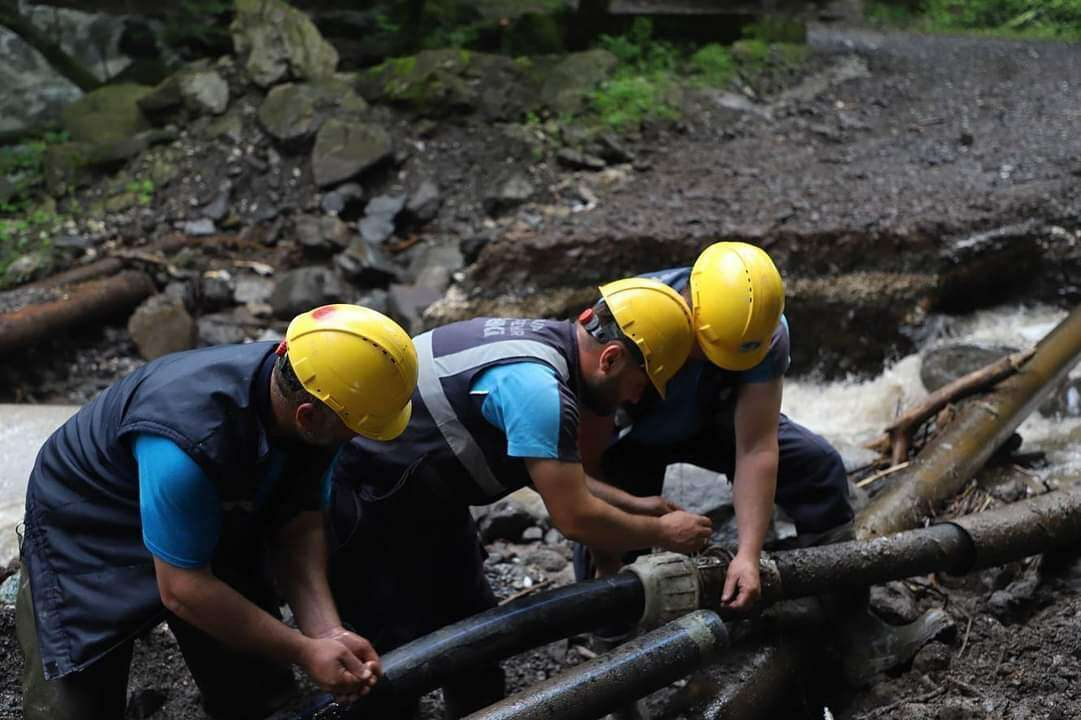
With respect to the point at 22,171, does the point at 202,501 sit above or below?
above

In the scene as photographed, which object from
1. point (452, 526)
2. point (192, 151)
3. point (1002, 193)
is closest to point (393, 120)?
point (192, 151)

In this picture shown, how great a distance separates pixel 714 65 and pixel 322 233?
17.6 ft

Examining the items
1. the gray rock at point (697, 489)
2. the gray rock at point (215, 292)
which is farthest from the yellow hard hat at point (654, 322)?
the gray rock at point (215, 292)

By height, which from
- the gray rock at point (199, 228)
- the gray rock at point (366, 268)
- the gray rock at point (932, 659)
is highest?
the gray rock at point (932, 659)

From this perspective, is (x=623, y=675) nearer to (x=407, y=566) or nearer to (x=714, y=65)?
(x=407, y=566)

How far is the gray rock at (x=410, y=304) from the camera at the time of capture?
7.50 m

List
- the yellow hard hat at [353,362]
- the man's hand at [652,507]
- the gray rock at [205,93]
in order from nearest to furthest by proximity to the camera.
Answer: the yellow hard hat at [353,362] < the man's hand at [652,507] < the gray rock at [205,93]

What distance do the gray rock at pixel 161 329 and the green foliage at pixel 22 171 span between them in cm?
252

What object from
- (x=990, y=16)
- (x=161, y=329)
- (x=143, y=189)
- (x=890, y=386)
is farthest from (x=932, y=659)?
(x=990, y=16)

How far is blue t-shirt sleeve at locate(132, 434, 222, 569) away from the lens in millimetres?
2105

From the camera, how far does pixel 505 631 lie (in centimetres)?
267

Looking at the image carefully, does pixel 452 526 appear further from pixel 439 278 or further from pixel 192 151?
pixel 192 151

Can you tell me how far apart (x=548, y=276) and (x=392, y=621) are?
189 inches

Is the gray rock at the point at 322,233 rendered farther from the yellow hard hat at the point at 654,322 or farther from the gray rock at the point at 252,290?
the yellow hard hat at the point at 654,322
